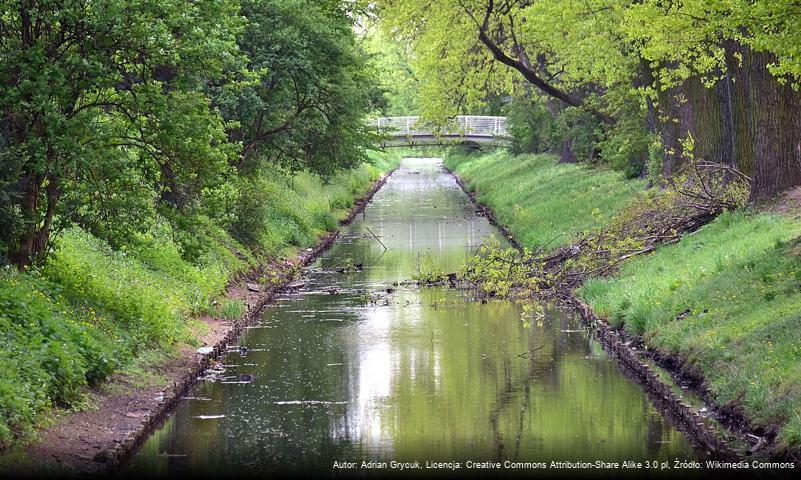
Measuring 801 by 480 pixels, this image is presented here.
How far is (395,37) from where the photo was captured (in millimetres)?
36406

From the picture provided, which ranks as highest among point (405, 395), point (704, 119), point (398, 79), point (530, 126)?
point (398, 79)

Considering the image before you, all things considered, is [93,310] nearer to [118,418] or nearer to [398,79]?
[118,418]

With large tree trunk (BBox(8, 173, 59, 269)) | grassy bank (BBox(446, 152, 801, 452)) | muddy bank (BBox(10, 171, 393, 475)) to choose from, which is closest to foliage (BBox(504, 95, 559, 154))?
grassy bank (BBox(446, 152, 801, 452))

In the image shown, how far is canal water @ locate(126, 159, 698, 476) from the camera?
13.3m

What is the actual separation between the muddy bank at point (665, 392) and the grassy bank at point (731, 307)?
218 millimetres

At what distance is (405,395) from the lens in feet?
53.5

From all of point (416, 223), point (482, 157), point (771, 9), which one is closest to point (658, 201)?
point (771, 9)

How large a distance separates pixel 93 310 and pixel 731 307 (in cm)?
956

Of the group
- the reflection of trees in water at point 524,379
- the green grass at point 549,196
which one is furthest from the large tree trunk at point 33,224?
the green grass at point 549,196

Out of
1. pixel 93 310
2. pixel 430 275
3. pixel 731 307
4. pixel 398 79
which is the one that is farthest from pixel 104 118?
pixel 398 79

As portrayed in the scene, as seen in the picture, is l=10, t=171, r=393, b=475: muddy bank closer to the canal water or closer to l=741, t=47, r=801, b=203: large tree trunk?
the canal water

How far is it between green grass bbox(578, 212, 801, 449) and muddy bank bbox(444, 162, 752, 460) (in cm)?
25

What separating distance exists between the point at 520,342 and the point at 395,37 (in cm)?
1852

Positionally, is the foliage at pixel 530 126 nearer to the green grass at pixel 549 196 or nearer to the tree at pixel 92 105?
the green grass at pixel 549 196
